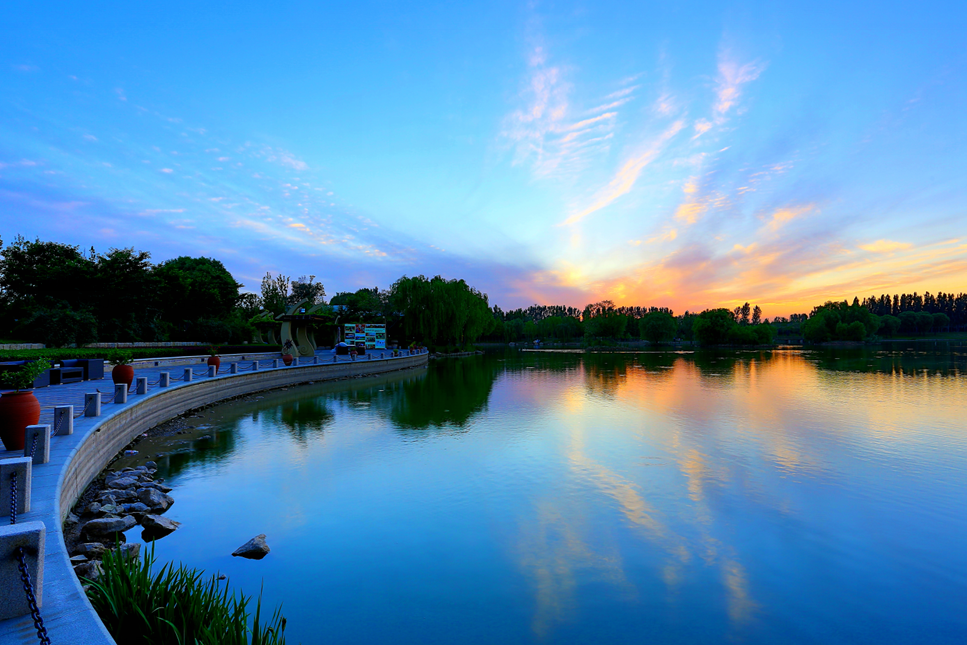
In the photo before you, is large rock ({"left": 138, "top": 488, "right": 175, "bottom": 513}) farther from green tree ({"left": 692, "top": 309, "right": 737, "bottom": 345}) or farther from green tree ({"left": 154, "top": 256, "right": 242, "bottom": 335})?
green tree ({"left": 692, "top": 309, "right": 737, "bottom": 345})

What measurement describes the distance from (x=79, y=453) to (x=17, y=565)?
4.94 meters

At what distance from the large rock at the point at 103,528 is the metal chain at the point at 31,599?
12.0 feet

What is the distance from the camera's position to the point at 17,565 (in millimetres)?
3160

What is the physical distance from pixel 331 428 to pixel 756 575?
443 inches

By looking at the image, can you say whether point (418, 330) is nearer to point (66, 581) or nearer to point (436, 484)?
point (436, 484)

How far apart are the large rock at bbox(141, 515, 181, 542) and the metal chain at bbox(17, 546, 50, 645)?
3.79 metres

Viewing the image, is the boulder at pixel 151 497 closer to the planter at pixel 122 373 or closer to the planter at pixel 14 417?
the planter at pixel 14 417

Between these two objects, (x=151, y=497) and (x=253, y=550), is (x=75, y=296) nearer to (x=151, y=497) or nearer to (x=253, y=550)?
(x=151, y=497)

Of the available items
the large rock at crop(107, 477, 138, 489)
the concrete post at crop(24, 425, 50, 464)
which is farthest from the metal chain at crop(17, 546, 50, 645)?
the large rock at crop(107, 477, 138, 489)

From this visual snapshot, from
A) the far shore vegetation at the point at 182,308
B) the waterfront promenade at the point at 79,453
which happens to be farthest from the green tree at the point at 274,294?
the waterfront promenade at the point at 79,453

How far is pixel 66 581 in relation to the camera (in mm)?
3576

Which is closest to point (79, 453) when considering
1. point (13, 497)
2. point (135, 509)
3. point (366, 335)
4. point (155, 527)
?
point (135, 509)

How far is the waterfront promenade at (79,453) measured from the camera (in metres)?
3.10

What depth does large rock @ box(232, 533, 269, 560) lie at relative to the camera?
6.07m
